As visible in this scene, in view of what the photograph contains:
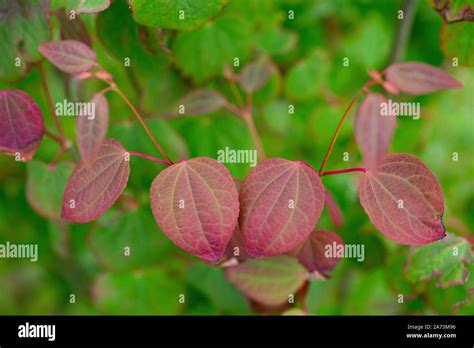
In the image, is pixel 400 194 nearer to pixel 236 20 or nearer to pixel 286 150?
pixel 236 20

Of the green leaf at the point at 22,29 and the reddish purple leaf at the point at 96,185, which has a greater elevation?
the green leaf at the point at 22,29

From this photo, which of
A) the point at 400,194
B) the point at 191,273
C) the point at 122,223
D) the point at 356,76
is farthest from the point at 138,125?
the point at 356,76

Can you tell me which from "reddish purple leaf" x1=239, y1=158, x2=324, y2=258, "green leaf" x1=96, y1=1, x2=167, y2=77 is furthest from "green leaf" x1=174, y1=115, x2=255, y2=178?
A: "reddish purple leaf" x1=239, y1=158, x2=324, y2=258

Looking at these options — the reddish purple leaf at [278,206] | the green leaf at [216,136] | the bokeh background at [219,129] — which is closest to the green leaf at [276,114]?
the bokeh background at [219,129]

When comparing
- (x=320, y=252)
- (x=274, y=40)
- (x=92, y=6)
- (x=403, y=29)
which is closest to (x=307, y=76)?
(x=274, y=40)

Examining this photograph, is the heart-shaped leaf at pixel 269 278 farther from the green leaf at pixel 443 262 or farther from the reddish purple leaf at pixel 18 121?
the reddish purple leaf at pixel 18 121
